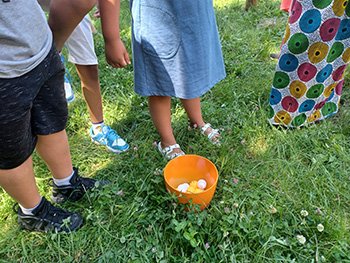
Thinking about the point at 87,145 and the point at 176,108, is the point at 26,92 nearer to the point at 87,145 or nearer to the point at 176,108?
the point at 87,145

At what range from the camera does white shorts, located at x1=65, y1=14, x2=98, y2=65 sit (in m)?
1.68

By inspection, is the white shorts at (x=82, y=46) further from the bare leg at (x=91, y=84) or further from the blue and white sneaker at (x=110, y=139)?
the blue and white sneaker at (x=110, y=139)

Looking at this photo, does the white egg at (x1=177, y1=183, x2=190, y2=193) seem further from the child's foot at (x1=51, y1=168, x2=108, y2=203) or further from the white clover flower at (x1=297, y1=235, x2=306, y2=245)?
the white clover flower at (x1=297, y1=235, x2=306, y2=245)

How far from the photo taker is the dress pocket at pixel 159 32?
133cm

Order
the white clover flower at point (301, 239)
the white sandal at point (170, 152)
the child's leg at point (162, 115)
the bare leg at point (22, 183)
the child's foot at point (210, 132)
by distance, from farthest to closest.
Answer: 1. the child's foot at point (210, 132)
2. the white sandal at point (170, 152)
3. the child's leg at point (162, 115)
4. the white clover flower at point (301, 239)
5. the bare leg at point (22, 183)

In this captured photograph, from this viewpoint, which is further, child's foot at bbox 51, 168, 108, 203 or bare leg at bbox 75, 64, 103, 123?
bare leg at bbox 75, 64, 103, 123

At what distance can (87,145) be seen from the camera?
1.91m

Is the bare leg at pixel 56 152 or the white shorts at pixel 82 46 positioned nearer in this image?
the bare leg at pixel 56 152

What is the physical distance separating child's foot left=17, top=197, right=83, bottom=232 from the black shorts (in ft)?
0.99

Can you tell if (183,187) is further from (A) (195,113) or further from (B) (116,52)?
(B) (116,52)

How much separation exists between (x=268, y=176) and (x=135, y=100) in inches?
39.1

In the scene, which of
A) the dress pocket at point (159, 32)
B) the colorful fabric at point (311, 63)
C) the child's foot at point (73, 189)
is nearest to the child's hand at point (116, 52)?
the dress pocket at point (159, 32)

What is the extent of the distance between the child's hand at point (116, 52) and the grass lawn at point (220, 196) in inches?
20.9

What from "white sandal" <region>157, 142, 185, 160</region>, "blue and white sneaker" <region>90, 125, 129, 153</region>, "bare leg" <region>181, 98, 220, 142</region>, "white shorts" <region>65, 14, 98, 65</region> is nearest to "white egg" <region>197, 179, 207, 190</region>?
"white sandal" <region>157, 142, 185, 160</region>
